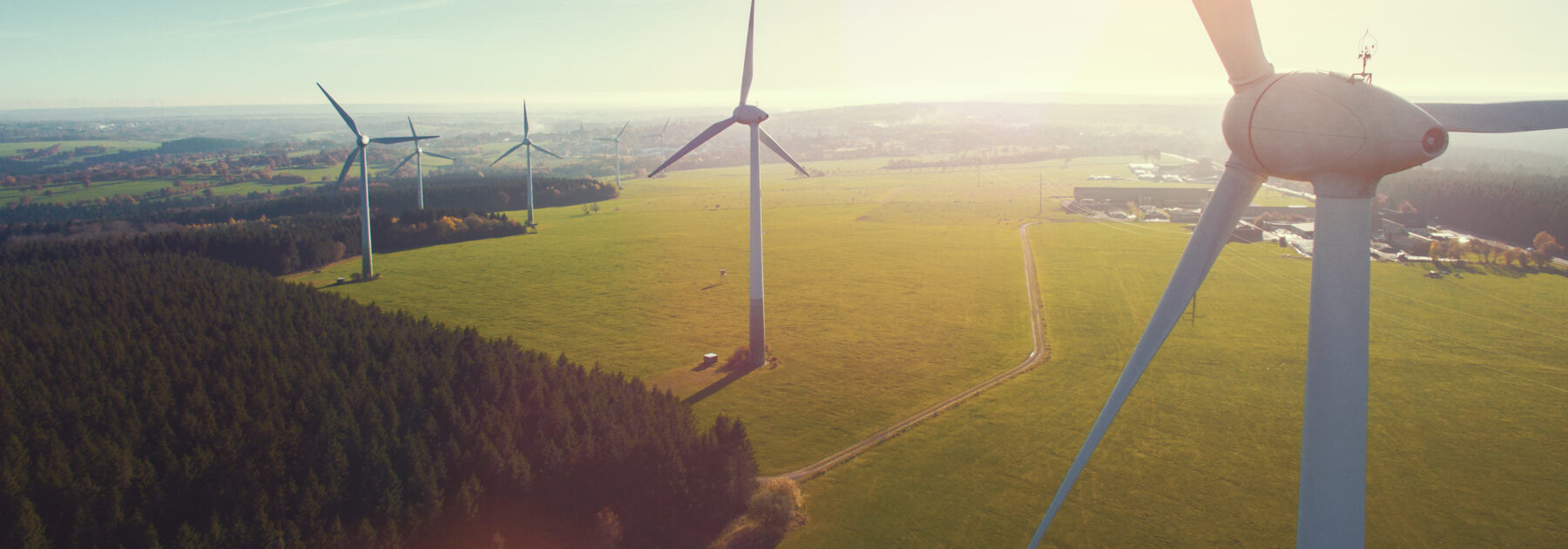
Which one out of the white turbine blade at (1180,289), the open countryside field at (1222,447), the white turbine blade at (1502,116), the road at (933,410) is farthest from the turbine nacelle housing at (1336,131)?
the road at (933,410)

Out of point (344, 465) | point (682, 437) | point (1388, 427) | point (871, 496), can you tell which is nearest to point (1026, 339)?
point (1388, 427)

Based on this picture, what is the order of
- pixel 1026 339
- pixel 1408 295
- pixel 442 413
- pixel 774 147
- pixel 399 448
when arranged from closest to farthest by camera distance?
pixel 399 448 < pixel 442 413 < pixel 774 147 < pixel 1026 339 < pixel 1408 295

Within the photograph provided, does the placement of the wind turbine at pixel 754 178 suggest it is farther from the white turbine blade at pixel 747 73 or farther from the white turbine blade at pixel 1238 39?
the white turbine blade at pixel 1238 39

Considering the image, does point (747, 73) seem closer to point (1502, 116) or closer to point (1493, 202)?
point (1502, 116)

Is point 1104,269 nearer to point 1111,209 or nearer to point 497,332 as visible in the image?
point 1111,209

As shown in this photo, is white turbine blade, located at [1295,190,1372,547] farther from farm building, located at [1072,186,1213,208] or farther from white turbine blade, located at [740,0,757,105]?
farm building, located at [1072,186,1213,208]

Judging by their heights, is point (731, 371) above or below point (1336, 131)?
below

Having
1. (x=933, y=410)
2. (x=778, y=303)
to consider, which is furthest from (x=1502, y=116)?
(x=778, y=303)
